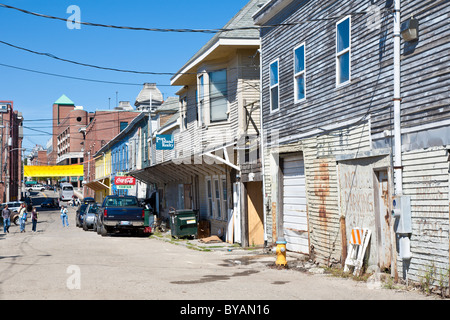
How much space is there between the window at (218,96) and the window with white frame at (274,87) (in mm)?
4200

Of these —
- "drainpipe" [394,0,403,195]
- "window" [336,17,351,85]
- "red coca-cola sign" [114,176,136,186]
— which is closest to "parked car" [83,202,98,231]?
"red coca-cola sign" [114,176,136,186]

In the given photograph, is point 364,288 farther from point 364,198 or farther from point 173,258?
point 173,258

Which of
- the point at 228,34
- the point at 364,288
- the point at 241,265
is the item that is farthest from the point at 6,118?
the point at 364,288

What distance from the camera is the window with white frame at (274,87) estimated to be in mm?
17328

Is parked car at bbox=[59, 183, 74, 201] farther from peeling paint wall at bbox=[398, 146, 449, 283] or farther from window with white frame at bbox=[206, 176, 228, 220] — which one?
peeling paint wall at bbox=[398, 146, 449, 283]

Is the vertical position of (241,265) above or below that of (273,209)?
below

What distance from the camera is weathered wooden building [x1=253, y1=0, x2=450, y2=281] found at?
9.96m

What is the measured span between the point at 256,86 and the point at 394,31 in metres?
9.92

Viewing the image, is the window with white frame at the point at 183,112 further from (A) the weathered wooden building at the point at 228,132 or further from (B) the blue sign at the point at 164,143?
(A) the weathered wooden building at the point at 228,132

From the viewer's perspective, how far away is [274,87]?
17.5 m

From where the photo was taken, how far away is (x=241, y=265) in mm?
14641

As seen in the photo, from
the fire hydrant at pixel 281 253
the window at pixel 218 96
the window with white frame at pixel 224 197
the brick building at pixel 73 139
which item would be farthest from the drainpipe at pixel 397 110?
the brick building at pixel 73 139

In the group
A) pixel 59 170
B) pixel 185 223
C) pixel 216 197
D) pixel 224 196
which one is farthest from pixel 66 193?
pixel 224 196
